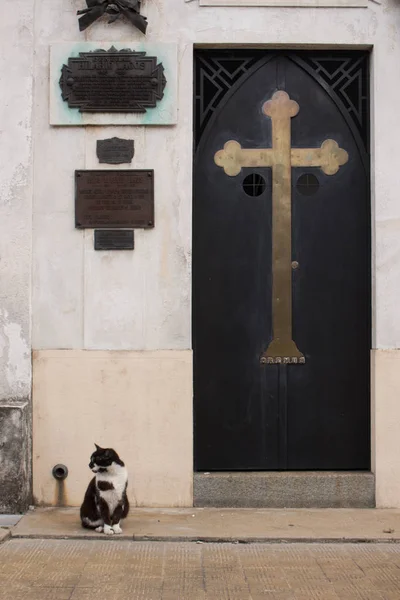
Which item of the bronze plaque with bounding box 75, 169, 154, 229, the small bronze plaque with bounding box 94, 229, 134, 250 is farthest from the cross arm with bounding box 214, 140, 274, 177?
the small bronze plaque with bounding box 94, 229, 134, 250

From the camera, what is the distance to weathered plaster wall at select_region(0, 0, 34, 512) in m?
8.30

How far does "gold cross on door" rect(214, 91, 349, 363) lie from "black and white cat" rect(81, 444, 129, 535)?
1.88m

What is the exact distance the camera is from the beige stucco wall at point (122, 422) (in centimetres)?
831

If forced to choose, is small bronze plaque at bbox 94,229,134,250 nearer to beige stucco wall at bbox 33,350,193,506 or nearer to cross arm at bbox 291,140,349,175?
beige stucco wall at bbox 33,350,193,506

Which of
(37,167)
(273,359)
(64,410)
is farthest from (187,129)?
(64,410)

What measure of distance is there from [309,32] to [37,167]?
108 inches

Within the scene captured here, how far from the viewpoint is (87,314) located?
8.41m

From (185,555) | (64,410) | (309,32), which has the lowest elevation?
(185,555)

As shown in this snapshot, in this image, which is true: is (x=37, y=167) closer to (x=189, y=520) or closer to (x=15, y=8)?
(x=15, y=8)

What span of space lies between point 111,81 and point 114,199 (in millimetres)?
1067

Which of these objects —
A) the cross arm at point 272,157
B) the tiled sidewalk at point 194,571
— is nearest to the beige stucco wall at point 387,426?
the tiled sidewalk at point 194,571

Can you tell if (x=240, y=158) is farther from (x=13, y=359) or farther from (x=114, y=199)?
(x=13, y=359)

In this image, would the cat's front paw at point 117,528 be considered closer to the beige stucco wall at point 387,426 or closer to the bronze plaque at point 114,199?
the beige stucco wall at point 387,426

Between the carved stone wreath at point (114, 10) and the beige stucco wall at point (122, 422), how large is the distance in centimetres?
298
